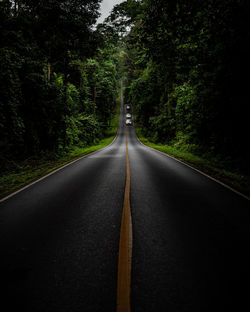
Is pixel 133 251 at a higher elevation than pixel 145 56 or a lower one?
lower

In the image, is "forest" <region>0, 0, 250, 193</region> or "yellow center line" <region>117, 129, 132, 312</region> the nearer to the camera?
"yellow center line" <region>117, 129, 132, 312</region>

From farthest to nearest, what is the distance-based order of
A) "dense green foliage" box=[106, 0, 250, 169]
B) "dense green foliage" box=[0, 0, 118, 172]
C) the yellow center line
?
"dense green foliage" box=[0, 0, 118, 172] → "dense green foliage" box=[106, 0, 250, 169] → the yellow center line

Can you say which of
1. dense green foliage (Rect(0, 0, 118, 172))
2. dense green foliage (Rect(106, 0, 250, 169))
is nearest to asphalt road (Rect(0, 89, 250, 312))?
dense green foliage (Rect(106, 0, 250, 169))

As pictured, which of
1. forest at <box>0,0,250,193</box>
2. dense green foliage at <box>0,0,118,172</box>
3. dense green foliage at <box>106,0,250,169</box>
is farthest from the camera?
dense green foliage at <box>0,0,118,172</box>

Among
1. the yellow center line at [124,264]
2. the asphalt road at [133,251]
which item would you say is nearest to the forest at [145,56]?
the asphalt road at [133,251]

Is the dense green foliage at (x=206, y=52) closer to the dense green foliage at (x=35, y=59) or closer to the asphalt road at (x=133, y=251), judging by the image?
the dense green foliage at (x=35, y=59)

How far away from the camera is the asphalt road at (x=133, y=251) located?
1814mm

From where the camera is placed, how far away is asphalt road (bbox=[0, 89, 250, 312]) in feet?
5.95

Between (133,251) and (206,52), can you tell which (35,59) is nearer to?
(206,52)

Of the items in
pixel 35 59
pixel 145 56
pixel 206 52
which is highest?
pixel 206 52

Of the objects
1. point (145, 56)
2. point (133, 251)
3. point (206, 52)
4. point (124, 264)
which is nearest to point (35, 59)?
point (145, 56)

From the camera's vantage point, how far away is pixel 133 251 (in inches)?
102

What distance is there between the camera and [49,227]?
328 centimetres

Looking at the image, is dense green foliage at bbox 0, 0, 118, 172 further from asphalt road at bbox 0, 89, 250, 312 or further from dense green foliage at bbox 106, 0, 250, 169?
asphalt road at bbox 0, 89, 250, 312
